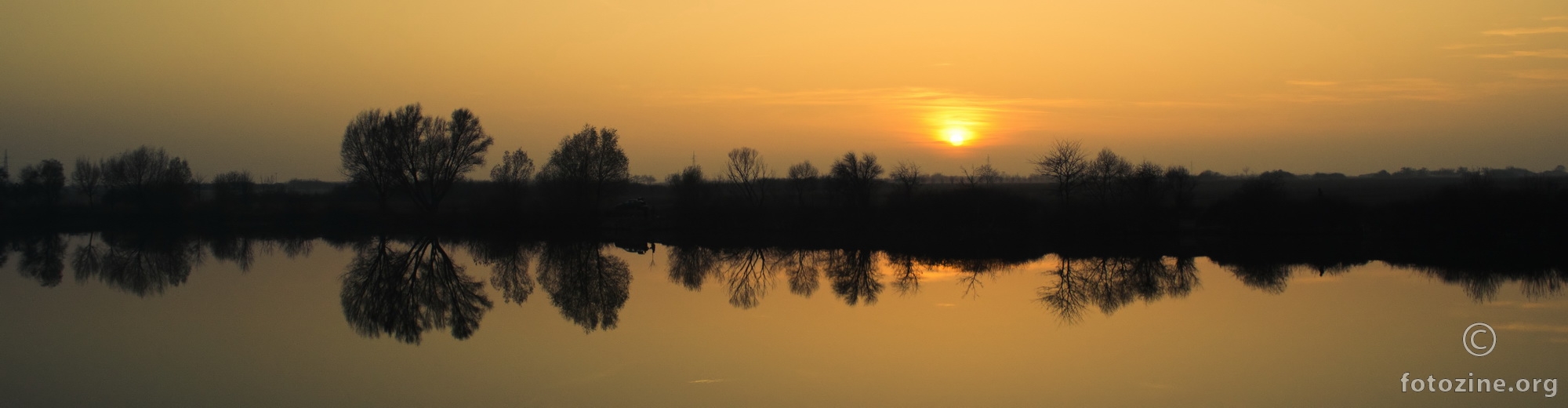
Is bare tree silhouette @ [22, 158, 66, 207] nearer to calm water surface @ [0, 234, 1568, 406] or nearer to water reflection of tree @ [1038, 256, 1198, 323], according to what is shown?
calm water surface @ [0, 234, 1568, 406]

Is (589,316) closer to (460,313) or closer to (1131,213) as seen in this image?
(460,313)

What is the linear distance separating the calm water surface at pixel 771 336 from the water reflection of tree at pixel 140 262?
21 cm

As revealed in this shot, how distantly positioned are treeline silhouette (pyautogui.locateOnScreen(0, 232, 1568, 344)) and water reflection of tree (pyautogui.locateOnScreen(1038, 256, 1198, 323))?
0.14ft

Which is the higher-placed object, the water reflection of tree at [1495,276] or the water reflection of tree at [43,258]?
the water reflection of tree at [43,258]

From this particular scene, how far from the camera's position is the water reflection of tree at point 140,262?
20719mm

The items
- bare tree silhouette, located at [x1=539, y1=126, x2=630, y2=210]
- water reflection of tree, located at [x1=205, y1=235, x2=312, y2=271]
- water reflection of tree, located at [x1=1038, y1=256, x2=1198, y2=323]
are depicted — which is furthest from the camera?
bare tree silhouette, located at [x1=539, y1=126, x2=630, y2=210]

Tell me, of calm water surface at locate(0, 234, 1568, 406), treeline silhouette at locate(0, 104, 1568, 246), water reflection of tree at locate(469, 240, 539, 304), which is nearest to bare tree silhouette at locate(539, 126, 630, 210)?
treeline silhouette at locate(0, 104, 1568, 246)

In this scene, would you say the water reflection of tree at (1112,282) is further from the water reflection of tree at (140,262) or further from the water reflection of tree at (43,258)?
the water reflection of tree at (43,258)

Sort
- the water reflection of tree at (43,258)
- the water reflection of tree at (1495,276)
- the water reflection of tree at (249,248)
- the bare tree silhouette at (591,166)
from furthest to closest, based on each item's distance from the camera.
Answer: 1. the bare tree silhouette at (591,166)
2. the water reflection of tree at (249,248)
3. the water reflection of tree at (43,258)
4. the water reflection of tree at (1495,276)

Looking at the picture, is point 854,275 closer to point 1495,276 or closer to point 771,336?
point 771,336

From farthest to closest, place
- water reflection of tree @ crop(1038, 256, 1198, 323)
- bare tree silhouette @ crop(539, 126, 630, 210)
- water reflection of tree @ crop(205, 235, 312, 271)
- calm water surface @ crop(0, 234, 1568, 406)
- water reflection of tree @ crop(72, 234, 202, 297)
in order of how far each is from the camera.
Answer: bare tree silhouette @ crop(539, 126, 630, 210), water reflection of tree @ crop(205, 235, 312, 271), water reflection of tree @ crop(72, 234, 202, 297), water reflection of tree @ crop(1038, 256, 1198, 323), calm water surface @ crop(0, 234, 1568, 406)

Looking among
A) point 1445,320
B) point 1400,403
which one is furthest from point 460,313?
point 1445,320

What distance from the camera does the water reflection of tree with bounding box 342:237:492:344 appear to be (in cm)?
1467

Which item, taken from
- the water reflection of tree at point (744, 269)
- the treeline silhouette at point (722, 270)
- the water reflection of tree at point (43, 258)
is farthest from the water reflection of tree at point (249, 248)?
the water reflection of tree at point (744, 269)
